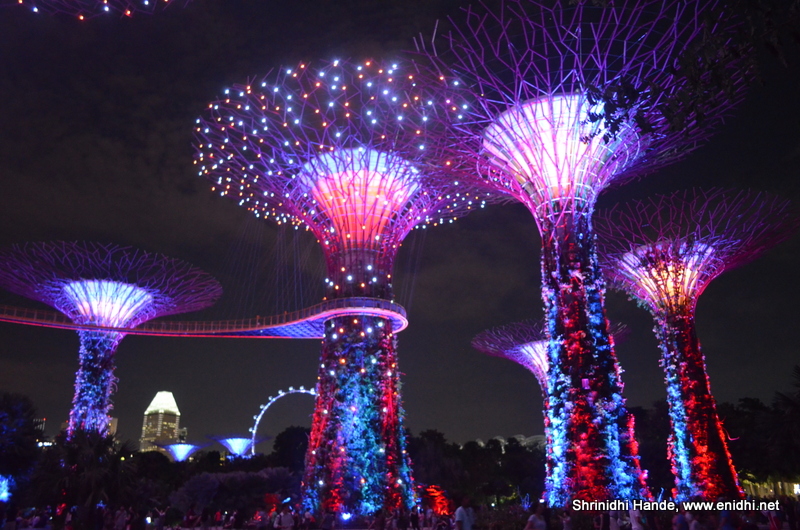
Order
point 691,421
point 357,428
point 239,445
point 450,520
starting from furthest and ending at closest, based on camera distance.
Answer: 1. point 239,445
2. point 691,421
3. point 357,428
4. point 450,520

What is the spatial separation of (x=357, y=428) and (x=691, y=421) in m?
14.2

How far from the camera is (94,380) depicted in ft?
112

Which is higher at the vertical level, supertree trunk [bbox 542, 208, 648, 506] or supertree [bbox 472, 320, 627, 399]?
supertree [bbox 472, 320, 627, 399]

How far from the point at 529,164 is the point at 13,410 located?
2044cm

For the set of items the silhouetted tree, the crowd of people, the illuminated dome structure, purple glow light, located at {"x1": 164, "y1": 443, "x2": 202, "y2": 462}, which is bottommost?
the crowd of people

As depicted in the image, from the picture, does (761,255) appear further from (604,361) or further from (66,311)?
(66,311)

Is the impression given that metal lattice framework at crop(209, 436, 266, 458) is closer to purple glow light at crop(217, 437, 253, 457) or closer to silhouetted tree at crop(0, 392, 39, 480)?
purple glow light at crop(217, 437, 253, 457)

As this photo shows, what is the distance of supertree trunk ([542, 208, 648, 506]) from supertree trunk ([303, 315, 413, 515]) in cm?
771

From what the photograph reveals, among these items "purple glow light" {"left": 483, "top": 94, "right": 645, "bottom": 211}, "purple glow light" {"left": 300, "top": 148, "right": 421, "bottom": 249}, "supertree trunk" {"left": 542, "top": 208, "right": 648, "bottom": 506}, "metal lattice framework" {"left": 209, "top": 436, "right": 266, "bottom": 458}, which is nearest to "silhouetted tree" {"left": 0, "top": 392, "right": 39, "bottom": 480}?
"purple glow light" {"left": 300, "top": 148, "right": 421, "bottom": 249}

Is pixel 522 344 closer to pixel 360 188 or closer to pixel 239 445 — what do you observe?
pixel 360 188

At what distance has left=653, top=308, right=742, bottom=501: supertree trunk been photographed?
2639 centimetres

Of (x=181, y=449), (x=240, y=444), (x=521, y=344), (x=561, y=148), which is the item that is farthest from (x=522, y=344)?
(x=181, y=449)

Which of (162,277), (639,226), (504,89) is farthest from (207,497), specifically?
(504,89)

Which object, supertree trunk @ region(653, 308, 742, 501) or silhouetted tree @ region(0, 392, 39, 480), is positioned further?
supertree trunk @ region(653, 308, 742, 501)
